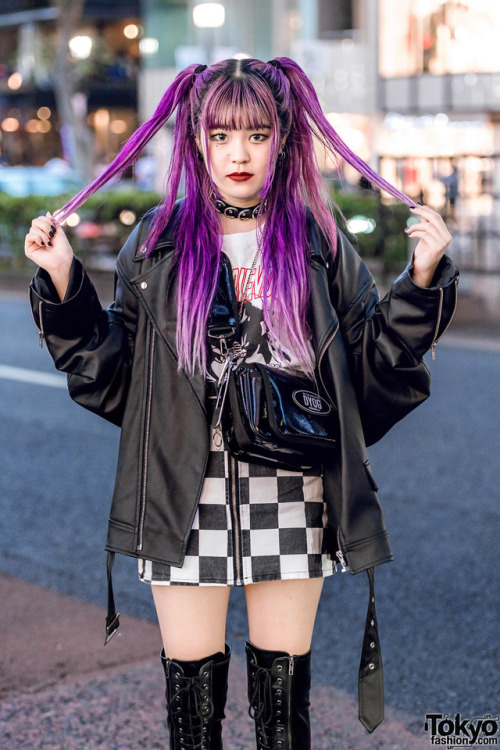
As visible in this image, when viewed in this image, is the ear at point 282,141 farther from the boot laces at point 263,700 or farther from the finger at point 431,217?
the boot laces at point 263,700

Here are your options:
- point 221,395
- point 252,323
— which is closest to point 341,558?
point 221,395

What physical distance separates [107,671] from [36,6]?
157 ft

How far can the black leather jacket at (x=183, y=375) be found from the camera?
2.38m

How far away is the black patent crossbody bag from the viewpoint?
7.48ft

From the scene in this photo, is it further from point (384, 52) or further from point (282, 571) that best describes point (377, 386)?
point (384, 52)

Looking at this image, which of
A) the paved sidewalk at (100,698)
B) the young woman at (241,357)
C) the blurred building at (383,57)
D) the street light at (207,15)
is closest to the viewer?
the young woman at (241,357)

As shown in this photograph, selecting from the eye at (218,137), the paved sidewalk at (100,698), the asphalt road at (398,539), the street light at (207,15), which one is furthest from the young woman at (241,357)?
the street light at (207,15)

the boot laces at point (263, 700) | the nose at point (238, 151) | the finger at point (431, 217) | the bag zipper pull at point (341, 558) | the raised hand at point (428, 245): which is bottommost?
the boot laces at point (263, 700)

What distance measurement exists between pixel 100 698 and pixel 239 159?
6.66 ft

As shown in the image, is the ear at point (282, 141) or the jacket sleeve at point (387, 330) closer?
the jacket sleeve at point (387, 330)

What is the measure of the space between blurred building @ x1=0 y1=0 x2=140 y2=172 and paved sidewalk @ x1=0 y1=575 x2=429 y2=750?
1521 inches

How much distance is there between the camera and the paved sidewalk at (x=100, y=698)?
3338 millimetres

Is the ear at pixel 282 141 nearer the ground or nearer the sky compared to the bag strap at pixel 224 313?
nearer the sky

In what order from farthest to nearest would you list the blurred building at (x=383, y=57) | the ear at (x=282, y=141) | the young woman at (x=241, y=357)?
the blurred building at (x=383, y=57)
the ear at (x=282, y=141)
the young woman at (x=241, y=357)
